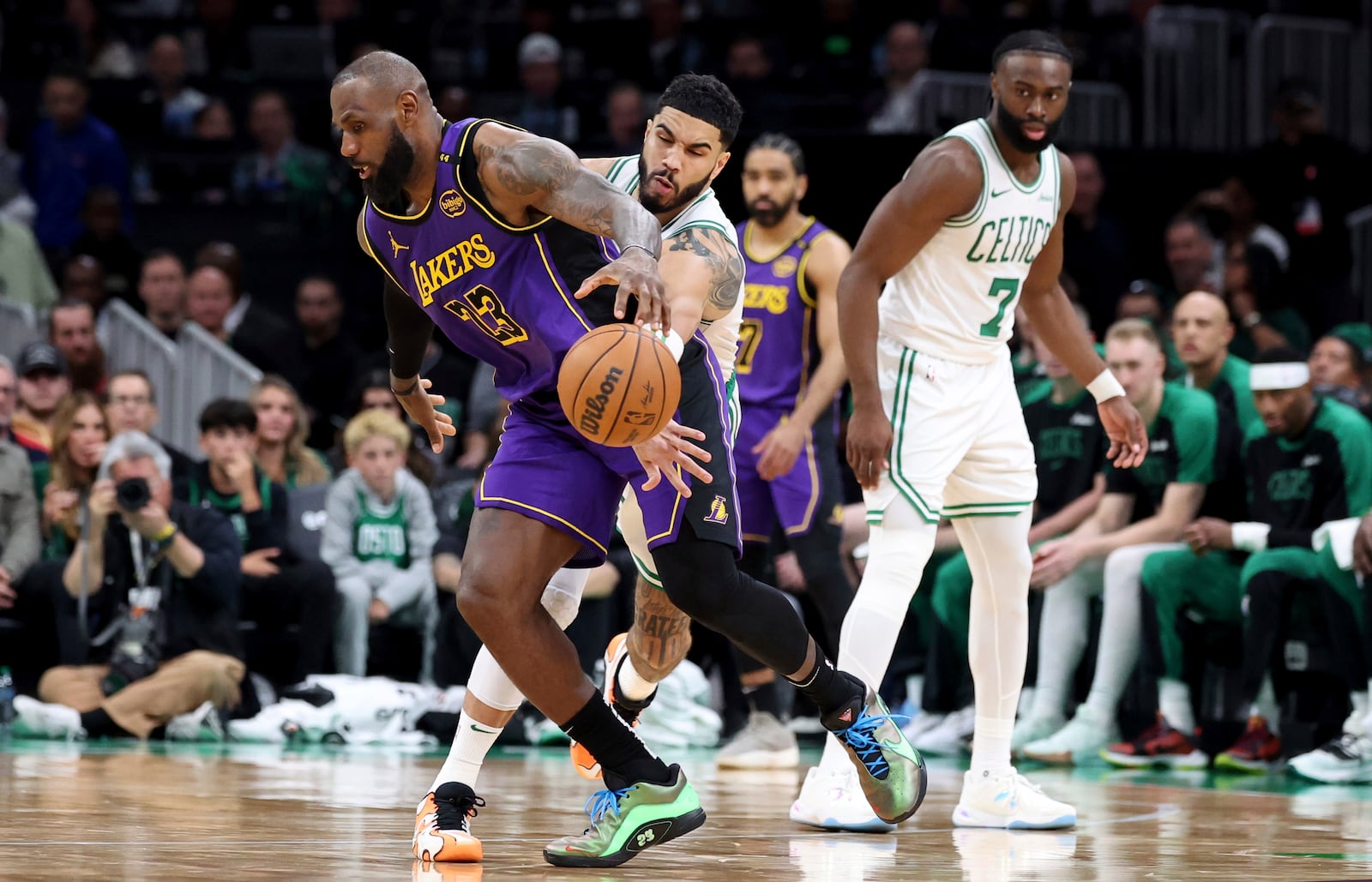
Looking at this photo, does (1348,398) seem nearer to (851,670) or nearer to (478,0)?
(851,670)

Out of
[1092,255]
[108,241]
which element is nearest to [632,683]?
[1092,255]

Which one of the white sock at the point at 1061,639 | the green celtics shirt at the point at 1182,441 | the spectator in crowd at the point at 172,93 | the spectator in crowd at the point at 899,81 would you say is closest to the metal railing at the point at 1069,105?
the spectator in crowd at the point at 899,81

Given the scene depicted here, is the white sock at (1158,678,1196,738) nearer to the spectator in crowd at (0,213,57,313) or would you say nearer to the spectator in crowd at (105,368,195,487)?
the spectator in crowd at (105,368,195,487)

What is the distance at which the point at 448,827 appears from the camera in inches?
172

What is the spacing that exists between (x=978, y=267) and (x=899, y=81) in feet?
28.3

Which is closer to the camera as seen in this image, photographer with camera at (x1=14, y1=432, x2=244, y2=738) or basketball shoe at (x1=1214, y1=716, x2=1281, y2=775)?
basketball shoe at (x1=1214, y1=716, x2=1281, y2=775)

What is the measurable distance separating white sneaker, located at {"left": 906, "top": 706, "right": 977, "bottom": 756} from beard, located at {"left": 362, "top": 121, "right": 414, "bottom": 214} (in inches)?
195

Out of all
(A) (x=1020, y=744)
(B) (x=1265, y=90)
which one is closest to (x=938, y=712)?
(A) (x=1020, y=744)

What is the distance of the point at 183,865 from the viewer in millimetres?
4066

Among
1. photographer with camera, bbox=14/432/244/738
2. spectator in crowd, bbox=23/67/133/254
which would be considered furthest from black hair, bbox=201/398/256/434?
spectator in crowd, bbox=23/67/133/254

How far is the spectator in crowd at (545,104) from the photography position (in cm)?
1385

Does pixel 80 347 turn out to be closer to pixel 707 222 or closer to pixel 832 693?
pixel 707 222

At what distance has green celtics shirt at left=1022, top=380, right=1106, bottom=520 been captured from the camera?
8859 mm

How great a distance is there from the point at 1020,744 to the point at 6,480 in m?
5.06
